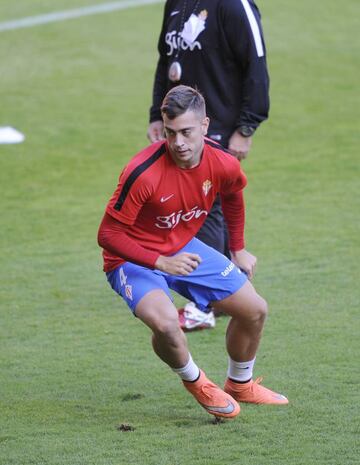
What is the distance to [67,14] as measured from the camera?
50.2 feet

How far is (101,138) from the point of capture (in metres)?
11.4

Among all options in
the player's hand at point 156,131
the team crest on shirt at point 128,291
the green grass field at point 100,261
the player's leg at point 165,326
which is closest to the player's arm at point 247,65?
the player's hand at point 156,131

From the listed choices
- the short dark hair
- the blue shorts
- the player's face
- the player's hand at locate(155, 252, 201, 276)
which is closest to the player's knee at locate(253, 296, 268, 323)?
the blue shorts

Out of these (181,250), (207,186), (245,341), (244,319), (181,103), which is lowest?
(245,341)

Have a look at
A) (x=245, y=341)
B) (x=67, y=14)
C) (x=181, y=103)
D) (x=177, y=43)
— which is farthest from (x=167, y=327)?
(x=67, y=14)

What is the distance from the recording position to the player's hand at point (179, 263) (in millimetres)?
4844

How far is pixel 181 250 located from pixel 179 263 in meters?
0.42

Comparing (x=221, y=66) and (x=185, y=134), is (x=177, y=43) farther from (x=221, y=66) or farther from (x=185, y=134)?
(x=185, y=134)

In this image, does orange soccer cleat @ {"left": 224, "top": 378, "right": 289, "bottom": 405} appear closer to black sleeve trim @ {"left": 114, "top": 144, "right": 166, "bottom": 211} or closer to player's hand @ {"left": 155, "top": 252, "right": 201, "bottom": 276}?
player's hand @ {"left": 155, "top": 252, "right": 201, "bottom": 276}

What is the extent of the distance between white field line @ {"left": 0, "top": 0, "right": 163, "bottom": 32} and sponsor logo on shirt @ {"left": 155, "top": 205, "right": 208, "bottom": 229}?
9957mm

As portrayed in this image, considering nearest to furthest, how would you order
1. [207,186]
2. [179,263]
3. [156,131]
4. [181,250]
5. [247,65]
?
[179,263]
[207,186]
[181,250]
[247,65]
[156,131]

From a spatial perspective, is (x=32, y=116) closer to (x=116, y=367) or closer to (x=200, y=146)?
(x=116, y=367)

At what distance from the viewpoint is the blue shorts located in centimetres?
507

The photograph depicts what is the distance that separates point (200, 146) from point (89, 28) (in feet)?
32.9
